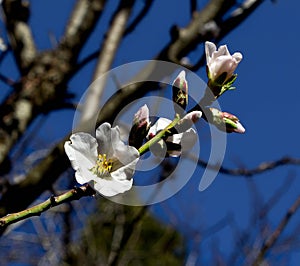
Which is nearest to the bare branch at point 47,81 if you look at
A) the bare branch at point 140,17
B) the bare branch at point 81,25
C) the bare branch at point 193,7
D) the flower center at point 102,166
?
the bare branch at point 81,25

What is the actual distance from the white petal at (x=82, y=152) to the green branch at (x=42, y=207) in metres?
0.06

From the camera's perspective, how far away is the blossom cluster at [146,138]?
667 mm

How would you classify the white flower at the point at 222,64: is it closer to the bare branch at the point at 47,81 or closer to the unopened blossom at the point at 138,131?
the unopened blossom at the point at 138,131

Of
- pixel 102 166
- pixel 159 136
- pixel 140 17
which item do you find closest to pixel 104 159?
pixel 102 166

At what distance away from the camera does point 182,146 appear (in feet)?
2.25

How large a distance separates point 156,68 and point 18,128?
0.39 m

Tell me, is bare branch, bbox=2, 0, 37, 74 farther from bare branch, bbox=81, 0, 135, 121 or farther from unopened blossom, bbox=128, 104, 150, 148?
unopened blossom, bbox=128, 104, 150, 148

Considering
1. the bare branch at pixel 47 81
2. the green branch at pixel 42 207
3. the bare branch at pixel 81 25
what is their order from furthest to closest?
the bare branch at pixel 81 25, the bare branch at pixel 47 81, the green branch at pixel 42 207

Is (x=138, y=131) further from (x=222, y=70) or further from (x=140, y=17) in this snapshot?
(x=140, y=17)

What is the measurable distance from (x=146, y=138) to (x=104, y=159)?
73mm

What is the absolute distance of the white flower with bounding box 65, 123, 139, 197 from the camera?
67 centimetres

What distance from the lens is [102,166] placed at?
2.47 feet

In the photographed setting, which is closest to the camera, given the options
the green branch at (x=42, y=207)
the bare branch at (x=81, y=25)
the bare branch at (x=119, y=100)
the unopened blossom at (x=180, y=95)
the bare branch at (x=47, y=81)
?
the green branch at (x=42, y=207)

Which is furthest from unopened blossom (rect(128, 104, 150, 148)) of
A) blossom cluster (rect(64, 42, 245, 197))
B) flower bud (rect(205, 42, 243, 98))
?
flower bud (rect(205, 42, 243, 98))
